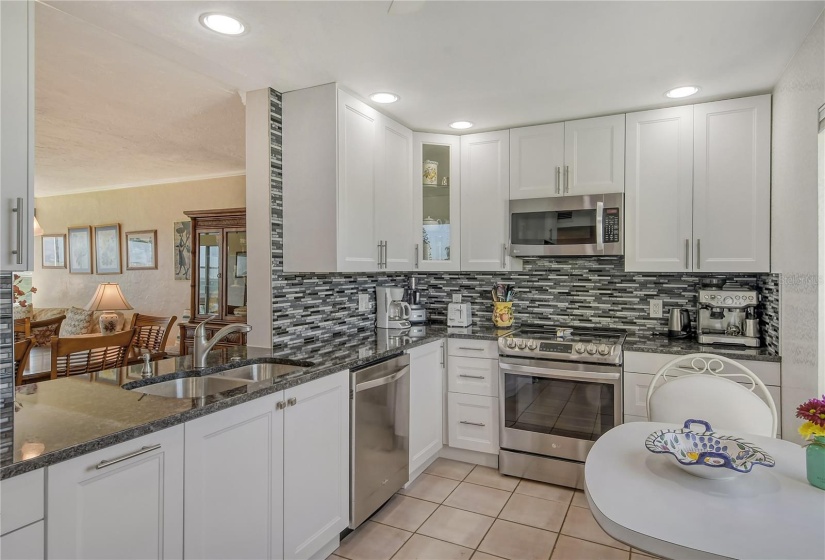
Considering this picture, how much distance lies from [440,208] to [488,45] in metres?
1.49

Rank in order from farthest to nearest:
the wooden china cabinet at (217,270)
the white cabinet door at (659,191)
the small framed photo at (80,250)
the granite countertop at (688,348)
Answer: the small framed photo at (80,250), the wooden china cabinet at (217,270), the white cabinet door at (659,191), the granite countertop at (688,348)

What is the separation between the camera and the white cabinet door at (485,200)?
3309 mm

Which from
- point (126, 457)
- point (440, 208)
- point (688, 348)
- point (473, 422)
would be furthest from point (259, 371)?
point (688, 348)

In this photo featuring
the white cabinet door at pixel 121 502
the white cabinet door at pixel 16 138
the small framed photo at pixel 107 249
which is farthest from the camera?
the small framed photo at pixel 107 249

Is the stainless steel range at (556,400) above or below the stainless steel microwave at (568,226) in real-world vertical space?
below

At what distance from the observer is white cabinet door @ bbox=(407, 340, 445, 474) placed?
2.82 metres

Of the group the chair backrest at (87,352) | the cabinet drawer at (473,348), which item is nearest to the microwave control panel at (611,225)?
the cabinet drawer at (473,348)

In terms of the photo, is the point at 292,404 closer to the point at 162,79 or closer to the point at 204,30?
the point at 204,30

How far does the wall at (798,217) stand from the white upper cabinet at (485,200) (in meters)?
1.52

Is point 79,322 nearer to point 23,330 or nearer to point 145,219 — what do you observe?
point 23,330

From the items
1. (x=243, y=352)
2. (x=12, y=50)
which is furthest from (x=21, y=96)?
(x=243, y=352)

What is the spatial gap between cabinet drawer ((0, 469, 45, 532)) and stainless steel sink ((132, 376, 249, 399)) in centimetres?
77

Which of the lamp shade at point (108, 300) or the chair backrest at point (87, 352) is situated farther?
the lamp shade at point (108, 300)

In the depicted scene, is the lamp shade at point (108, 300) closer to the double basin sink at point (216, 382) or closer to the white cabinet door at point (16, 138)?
the double basin sink at point (216, 382)
